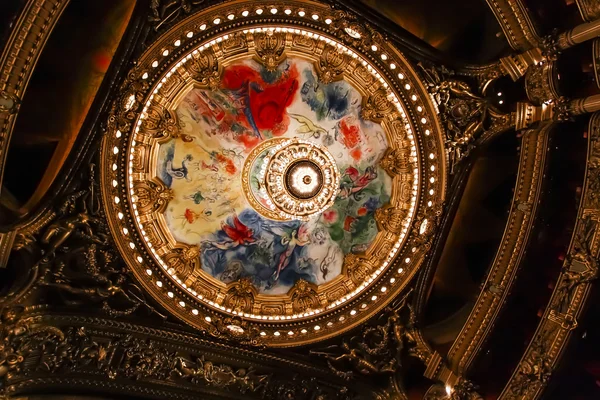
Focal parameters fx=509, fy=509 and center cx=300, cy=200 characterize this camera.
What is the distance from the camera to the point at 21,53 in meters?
7.10

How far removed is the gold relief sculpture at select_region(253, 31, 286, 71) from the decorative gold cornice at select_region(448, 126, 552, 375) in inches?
185

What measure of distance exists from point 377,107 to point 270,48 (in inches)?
94.7

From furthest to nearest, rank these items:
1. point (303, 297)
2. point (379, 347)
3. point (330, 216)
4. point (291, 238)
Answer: point (291, 238) → point (330, 216) → point (303, 297) → point (379, 347)

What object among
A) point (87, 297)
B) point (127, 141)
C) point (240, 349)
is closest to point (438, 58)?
point (127, 141)

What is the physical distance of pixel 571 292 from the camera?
755cm

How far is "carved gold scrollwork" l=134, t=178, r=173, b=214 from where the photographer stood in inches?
398

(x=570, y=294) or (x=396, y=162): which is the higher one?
(x=396, y=162)

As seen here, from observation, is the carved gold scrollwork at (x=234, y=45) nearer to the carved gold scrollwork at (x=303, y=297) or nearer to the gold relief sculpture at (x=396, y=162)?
the gold relief sculpture at (x=396, y=162)

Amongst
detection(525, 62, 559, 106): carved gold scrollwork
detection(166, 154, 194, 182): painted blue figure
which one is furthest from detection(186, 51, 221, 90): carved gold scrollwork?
detection(525, 62, 559, 106): carved gold scrollwork

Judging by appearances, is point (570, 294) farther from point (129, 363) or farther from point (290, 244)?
point (129, 363)

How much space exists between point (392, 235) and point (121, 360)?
581cm

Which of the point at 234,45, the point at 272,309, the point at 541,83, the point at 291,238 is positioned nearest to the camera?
the point at 541,83

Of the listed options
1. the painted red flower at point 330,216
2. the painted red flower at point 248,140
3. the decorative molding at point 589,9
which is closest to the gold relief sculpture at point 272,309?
the painted red flower at point 330,216

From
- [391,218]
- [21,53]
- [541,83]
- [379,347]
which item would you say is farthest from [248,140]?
[541,83]
